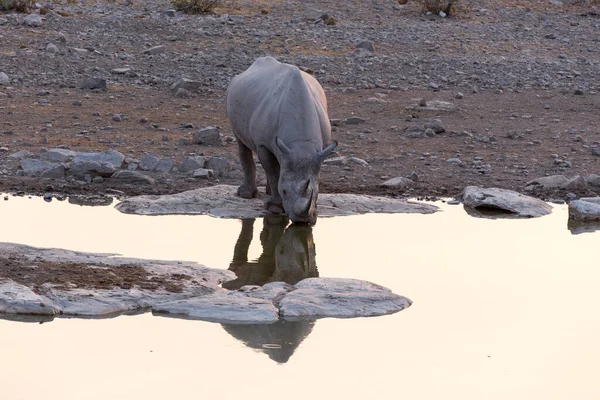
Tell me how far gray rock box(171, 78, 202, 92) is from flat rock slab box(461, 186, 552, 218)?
6.20m

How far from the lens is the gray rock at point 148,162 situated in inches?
514

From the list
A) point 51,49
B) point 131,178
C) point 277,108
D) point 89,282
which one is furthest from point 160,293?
point 51,49

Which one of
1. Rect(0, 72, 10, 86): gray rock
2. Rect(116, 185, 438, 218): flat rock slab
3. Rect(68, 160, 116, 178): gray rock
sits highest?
Rect(116, 185, 438, 218): flat rock slab

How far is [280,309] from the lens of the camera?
26.6 feet

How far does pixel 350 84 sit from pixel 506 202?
6919 mm

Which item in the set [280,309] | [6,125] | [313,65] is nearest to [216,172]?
[6,125]

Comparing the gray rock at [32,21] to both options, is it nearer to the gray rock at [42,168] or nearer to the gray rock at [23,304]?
the gray rock at [42,168]

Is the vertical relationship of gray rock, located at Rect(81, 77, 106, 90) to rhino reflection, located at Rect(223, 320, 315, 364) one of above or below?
below

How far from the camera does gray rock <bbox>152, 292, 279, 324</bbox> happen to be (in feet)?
26.0

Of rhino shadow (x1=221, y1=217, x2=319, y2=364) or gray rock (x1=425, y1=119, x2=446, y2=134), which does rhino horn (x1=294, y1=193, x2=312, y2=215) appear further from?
gray rock (x1=425, y1=119, x2=446, y2=134)

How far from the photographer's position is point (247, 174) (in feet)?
39.5

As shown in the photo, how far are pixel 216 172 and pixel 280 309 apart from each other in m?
5.14

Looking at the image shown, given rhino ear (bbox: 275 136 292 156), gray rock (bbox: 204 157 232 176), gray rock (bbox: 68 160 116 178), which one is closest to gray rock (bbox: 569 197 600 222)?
rhino ear (bbox: 275 136 292 156)

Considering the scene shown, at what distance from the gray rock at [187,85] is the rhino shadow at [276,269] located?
250 inches
